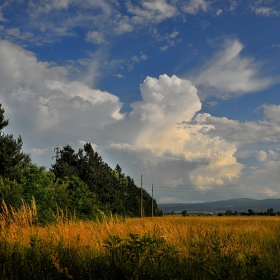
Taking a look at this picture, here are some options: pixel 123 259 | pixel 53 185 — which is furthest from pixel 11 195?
pixel 123 259

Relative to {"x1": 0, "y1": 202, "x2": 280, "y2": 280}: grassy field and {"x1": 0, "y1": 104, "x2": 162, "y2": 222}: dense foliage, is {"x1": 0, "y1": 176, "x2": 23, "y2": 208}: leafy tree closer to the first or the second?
{"x1": 0, "y1": 104, "x2": 162, "y2": 222}: dense foliage

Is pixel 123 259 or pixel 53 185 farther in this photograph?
pixel 53 185

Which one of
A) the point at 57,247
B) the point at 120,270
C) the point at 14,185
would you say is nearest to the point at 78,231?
the point at 57,247

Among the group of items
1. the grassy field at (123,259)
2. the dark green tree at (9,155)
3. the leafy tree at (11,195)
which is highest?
the dark green tree at (9,155)

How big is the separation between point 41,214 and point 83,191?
1135 cm

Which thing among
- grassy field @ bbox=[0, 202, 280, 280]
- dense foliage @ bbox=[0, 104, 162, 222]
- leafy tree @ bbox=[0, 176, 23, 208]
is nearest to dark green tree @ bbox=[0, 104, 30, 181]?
dense foliage @ bbox=[0, 104, 162, 222]

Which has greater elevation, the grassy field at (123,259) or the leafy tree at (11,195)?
the leafy tree at (11,195)

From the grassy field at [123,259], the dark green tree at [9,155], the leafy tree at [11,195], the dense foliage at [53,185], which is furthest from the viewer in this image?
the dark green tree at [9,155]

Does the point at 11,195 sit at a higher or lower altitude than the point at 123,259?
higher

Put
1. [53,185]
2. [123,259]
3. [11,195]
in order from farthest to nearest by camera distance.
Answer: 1. [53,185]
2. [11,195]
3. [123,259]

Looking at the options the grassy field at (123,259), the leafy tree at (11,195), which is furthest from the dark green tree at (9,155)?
the grassy field at (123,259)

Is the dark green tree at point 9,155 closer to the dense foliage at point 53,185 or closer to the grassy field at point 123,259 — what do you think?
the dense foliage at point 53,185

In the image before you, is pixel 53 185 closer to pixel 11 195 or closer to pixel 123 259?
pixel 11 195

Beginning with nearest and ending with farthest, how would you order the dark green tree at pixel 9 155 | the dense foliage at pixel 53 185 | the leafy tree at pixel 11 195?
the leafy tree at pixel 11 195 < the dense foliage at pixel 53 185 < the dark green tree at pixel 9 155
